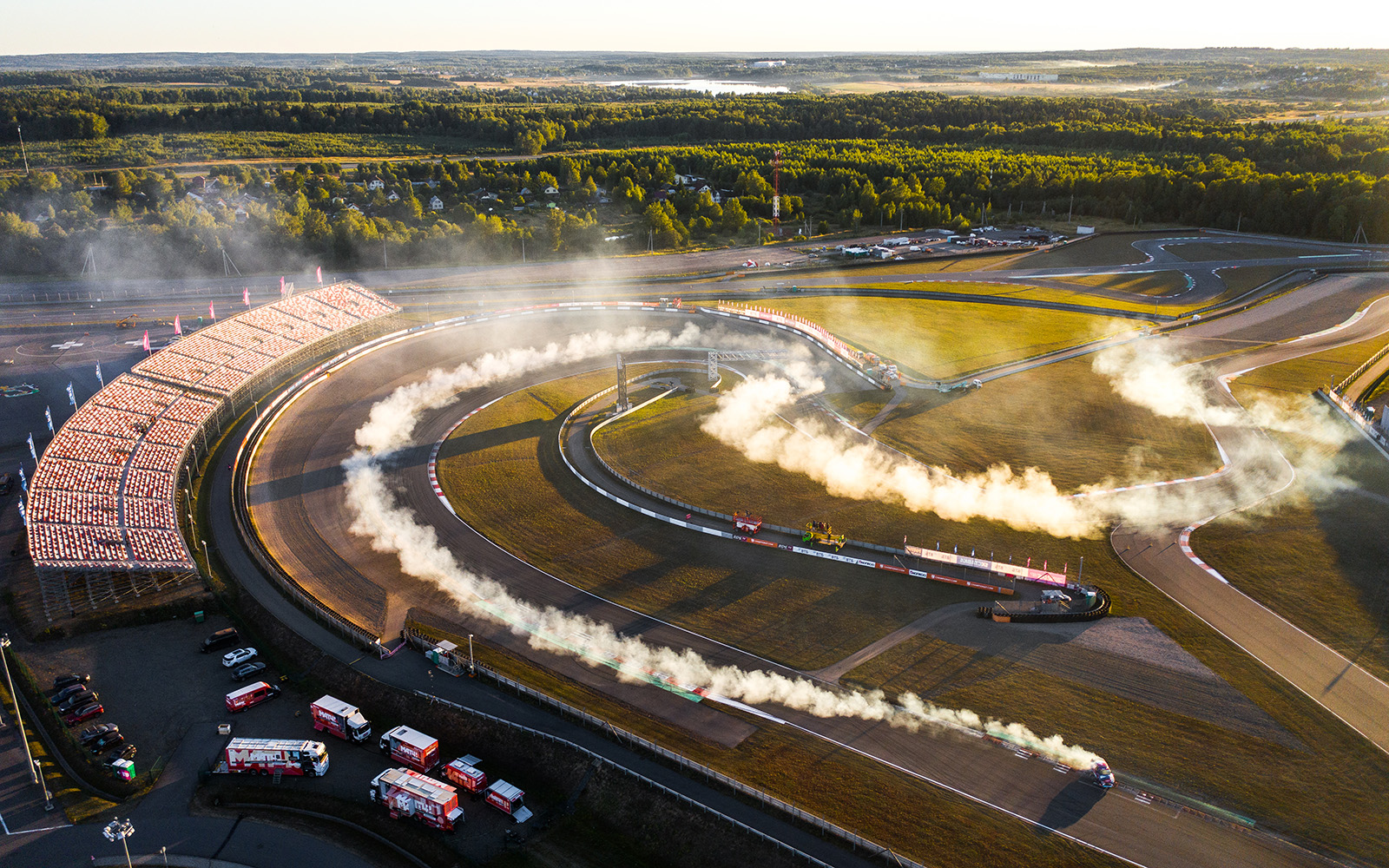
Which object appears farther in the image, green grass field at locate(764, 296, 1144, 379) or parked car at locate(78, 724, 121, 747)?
green grass field at locate(764, 296, 1144, 379)

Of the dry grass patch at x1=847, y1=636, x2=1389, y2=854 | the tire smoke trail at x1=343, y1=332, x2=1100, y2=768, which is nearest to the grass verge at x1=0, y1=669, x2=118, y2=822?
the tire smoke trail at x1=343, y1=332, x2=1100, y2=768

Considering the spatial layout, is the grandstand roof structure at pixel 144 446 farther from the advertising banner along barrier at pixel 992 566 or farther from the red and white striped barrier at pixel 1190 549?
the red and white striped barrier at pixel 1190 549

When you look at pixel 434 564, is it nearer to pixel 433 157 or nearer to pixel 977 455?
pixel 977 455

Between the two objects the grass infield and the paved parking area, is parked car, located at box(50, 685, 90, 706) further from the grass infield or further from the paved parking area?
the grass infield

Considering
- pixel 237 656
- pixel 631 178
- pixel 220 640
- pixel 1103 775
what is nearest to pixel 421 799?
pixel 237 656

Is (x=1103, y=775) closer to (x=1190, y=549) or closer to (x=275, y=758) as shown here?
(x=1190, y=549)

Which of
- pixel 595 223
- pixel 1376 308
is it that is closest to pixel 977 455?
pixel 1376 308

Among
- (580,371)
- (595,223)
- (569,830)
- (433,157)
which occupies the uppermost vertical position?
(433,157)
